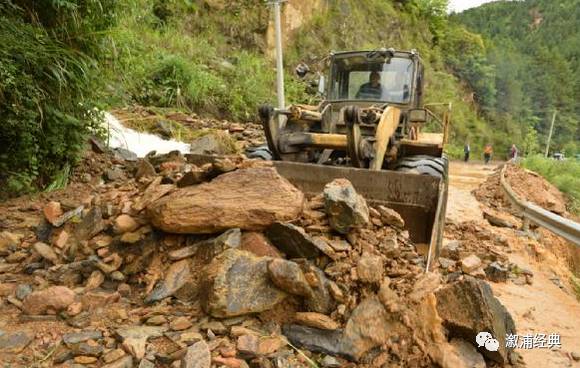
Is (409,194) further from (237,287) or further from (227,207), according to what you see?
(237,287)

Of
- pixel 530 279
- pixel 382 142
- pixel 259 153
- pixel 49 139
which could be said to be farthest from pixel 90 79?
pixel 530 279

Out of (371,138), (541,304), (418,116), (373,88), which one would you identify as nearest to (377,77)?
(373,88)

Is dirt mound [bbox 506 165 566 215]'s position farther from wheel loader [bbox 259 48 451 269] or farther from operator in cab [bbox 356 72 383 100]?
operator in cab [bbox 356 72 383 100]

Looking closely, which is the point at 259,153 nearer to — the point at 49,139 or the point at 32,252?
the point at 49,139

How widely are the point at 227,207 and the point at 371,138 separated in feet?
8.57

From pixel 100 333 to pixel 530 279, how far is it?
4.05 m

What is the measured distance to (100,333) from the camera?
7.43ft

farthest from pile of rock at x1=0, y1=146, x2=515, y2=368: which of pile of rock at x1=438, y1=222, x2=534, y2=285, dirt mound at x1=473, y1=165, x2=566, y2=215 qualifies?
dirt mound at x1=473, y1=165, x2=566, y2=215

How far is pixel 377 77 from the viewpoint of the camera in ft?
19.7

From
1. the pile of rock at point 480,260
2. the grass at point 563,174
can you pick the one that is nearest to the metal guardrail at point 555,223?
the pile of rock at point 480,260

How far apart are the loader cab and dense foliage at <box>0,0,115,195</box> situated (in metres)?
3.36

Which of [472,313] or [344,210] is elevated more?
[344,210]

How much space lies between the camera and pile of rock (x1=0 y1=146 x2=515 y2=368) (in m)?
2.23

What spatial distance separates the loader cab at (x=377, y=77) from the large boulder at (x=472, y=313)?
3.81 meters
